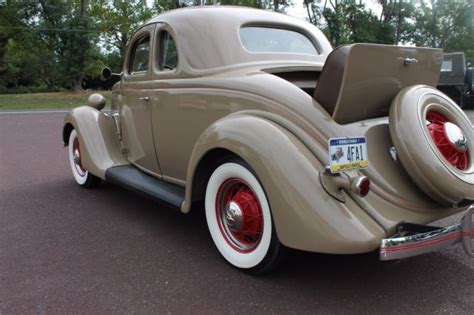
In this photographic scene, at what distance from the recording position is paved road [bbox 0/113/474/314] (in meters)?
2.45

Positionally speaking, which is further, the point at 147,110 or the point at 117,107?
the point at 117,107

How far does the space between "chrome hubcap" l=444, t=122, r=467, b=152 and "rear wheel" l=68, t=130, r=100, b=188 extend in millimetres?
3659

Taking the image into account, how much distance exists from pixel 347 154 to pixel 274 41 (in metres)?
1.76

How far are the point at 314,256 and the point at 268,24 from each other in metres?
2.05

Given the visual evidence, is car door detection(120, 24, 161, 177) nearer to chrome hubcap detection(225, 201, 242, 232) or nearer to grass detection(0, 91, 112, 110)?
chrome hubcap detection(225, 201, 242, 232)

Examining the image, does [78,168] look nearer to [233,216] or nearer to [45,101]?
[233,216]

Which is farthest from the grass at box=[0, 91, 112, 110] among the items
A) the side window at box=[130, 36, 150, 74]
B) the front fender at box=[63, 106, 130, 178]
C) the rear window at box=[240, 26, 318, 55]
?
the rear window at box=[240, 26, 318, 55]

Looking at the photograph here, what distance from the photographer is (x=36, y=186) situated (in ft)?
17.0

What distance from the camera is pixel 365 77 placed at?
2.56 m

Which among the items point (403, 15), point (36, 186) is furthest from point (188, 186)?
point (403, 15)

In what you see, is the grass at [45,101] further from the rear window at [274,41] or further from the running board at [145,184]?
the rear window at [274,41]

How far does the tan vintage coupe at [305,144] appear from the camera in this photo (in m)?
2.33

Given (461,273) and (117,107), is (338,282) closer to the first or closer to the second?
(461,273)

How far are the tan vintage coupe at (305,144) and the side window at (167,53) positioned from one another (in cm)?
4
